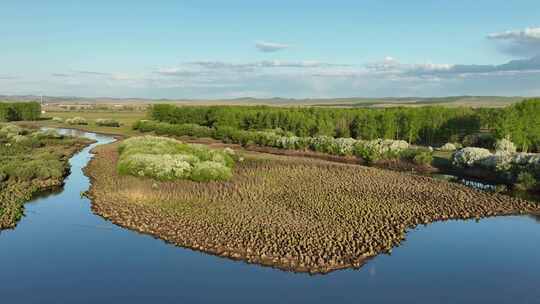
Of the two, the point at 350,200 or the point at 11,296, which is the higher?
the point at 350,200

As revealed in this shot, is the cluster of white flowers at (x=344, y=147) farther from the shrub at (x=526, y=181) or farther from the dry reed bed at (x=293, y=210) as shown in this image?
the shrub at (x=526, y=181)

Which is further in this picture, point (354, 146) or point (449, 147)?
point (449, 147)

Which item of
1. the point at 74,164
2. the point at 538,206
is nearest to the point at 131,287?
the point at 538,206

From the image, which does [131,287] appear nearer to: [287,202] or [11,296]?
[11,296]

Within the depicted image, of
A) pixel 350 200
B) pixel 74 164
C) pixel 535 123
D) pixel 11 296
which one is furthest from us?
pixel 535 123

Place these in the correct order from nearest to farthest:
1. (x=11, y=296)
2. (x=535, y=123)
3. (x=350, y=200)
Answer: (x=11, y=296) < (x=350, y=200) < (x=535, y=123)

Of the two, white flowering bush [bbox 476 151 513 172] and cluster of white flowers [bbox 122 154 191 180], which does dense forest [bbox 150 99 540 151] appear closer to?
white flowering bush [bbox 476 151 513 172]

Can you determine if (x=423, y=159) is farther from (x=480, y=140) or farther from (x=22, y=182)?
(x=22, y=182)

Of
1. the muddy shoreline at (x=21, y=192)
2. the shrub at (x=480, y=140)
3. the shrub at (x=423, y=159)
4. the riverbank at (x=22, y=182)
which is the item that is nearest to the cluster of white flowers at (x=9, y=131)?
the riverbank at (x=22, y=182)
